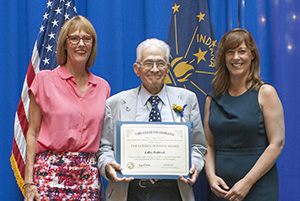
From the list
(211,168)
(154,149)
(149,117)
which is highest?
(149,117)

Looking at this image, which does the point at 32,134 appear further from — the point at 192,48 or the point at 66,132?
the point at 192,48

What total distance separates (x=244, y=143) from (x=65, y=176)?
3.74 feet

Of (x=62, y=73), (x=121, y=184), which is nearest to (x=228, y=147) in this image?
(x=121, y=184)

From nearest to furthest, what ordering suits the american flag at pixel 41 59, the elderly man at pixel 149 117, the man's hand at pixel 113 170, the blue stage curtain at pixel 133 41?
the man's hand at pixel 113 170 → the elderly man at pixel 149 117 → the american flag at pixel 41 59 → the blue stage curtain at pixel 133 41

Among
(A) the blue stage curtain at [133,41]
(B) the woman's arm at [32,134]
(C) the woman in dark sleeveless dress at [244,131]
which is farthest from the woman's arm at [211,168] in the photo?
(B) the woman's arm at [32,134]

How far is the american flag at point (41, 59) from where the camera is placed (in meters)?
2.61

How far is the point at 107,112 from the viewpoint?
2.08m

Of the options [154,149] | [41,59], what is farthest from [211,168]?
[41,59]

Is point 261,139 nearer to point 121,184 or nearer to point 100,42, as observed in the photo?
point 121,184

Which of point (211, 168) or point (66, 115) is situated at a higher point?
point (66, 115)

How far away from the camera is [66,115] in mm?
2018

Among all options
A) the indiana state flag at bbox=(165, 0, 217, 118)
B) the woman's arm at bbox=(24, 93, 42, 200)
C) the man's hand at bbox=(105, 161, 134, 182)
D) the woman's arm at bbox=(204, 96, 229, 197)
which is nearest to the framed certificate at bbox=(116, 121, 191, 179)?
the man's hand at bbox=(105, 161, 134, 182)

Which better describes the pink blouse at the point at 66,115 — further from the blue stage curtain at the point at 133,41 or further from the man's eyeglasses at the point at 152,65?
the blue stage curtain at the point at 133,41

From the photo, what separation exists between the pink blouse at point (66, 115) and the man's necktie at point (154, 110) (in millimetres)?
331
